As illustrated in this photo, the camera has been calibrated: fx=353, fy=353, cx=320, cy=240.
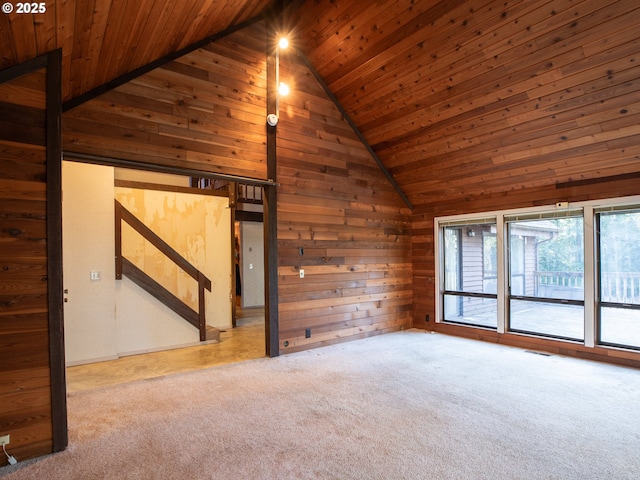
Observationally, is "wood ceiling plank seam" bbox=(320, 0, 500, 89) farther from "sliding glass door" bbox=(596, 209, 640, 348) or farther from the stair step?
the stair step

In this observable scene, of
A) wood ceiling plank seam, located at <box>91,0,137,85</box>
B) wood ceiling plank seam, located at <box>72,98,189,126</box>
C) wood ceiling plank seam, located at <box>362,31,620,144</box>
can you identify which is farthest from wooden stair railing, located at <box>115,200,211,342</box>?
wood ceiling plank seam, located at <box>362,31,620,144</box>

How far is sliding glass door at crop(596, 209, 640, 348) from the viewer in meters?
4.04

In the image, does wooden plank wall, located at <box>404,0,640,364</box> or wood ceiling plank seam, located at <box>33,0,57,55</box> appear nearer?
wood ceiling plank seam, located at <box>33,0,57,55</box>

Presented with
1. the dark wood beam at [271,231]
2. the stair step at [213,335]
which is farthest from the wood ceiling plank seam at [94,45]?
the stair step at [213,335]

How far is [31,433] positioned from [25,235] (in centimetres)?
128

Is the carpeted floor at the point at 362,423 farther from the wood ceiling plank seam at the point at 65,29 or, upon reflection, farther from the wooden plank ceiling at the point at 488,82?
the wood ceiling plank seam at the point at 65,29

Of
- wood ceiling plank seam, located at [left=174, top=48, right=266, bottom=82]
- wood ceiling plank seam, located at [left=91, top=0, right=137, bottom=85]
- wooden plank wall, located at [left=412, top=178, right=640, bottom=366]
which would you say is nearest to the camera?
wood ceiling plank seam, located at [left=91, top=0, right=137, bottom=85]

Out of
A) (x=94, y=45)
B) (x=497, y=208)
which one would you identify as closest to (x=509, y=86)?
(x=497, y=208)

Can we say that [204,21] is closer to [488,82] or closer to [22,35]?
[22,35]

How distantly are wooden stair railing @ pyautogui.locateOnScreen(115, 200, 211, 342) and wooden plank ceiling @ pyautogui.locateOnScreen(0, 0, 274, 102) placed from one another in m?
2.05

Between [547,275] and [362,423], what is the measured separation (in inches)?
142

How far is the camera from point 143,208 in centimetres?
569

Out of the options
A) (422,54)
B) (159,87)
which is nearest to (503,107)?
(422,54)

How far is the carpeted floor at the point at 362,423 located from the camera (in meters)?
2.16
